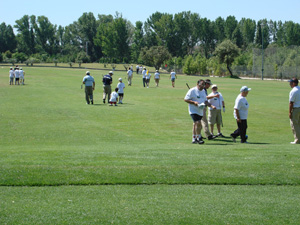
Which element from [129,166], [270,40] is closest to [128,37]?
[270,40]

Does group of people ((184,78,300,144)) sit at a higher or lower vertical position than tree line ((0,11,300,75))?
lower

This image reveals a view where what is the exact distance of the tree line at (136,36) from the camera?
121312 mm

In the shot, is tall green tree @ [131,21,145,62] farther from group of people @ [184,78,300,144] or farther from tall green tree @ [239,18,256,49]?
group of people @ [184,78,300,144]

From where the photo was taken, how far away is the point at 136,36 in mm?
126375

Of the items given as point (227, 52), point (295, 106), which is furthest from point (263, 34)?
point (295, 106)

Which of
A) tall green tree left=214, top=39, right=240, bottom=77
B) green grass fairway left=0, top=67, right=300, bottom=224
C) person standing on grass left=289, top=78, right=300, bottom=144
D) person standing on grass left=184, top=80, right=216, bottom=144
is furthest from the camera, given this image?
tall green tree left=214, top=39, right=240, bottom=77

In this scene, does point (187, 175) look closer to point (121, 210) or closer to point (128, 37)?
point (121, 210)

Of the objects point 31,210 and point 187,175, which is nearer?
point 31,210

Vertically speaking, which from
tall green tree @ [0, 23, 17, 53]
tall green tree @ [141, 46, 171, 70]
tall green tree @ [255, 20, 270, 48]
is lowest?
tall green tree @ [141, 46, 171, 70]

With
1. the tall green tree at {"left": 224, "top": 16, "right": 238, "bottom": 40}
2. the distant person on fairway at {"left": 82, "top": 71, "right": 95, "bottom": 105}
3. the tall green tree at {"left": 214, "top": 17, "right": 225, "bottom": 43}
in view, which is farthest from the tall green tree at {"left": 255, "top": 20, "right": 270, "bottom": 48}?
the distant person on fairway at {"left": 82, "top": 71, "right": 95, "bottom": 105}

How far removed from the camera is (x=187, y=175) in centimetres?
754

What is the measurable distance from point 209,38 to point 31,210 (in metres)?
132

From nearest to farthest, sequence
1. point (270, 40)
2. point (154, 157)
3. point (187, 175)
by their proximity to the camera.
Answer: point (187, 175) < point (154, 157) < point (270, 40)

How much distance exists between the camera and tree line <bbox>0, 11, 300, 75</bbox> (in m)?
121
